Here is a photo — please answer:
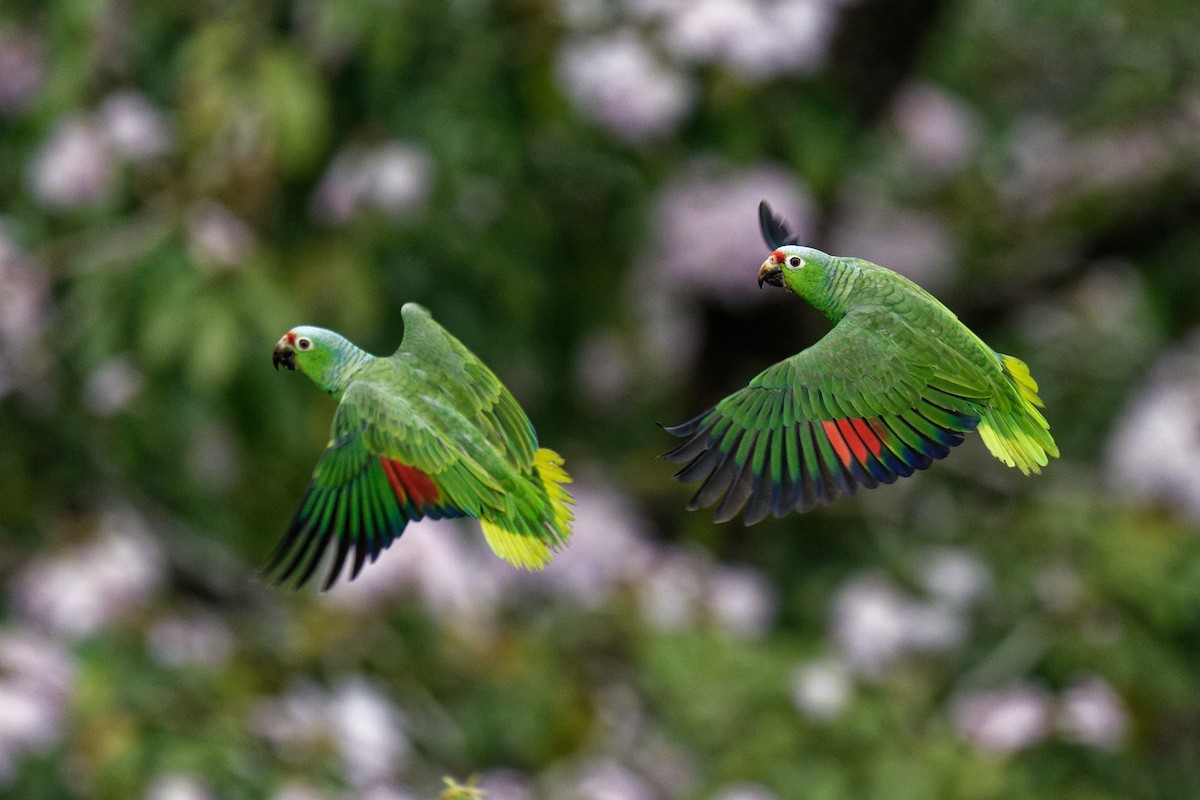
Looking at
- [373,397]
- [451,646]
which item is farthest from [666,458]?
[451,646]

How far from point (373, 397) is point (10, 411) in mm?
3570

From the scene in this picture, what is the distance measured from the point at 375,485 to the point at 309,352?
38mm

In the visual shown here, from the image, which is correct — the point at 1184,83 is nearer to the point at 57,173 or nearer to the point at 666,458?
the point at 57,173

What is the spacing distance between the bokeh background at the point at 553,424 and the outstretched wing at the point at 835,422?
127 centimetres

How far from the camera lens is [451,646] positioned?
3.18m

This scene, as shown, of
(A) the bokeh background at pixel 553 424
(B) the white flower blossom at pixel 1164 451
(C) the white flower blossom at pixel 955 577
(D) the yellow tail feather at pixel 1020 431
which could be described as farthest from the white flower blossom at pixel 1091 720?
(D) the yellow tail feather at pixel 1020 431

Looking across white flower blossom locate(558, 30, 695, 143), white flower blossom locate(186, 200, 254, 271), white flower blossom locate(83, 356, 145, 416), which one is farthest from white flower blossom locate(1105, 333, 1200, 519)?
white flower blossom locate(186, 200, 254, 271)

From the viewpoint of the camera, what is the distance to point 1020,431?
363 mm

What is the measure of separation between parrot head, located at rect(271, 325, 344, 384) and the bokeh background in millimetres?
1202

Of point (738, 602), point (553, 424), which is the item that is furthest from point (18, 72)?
point (738, 602)

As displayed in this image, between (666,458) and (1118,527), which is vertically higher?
(1118,527)

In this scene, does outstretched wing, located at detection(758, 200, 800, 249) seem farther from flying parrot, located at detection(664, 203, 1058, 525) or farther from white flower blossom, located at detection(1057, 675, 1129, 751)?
white flower blossom, located at detection(1057, 675, 1129, 751)

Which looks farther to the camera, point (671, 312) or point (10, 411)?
point (671, 312)

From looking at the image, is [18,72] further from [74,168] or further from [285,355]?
[285,355]
